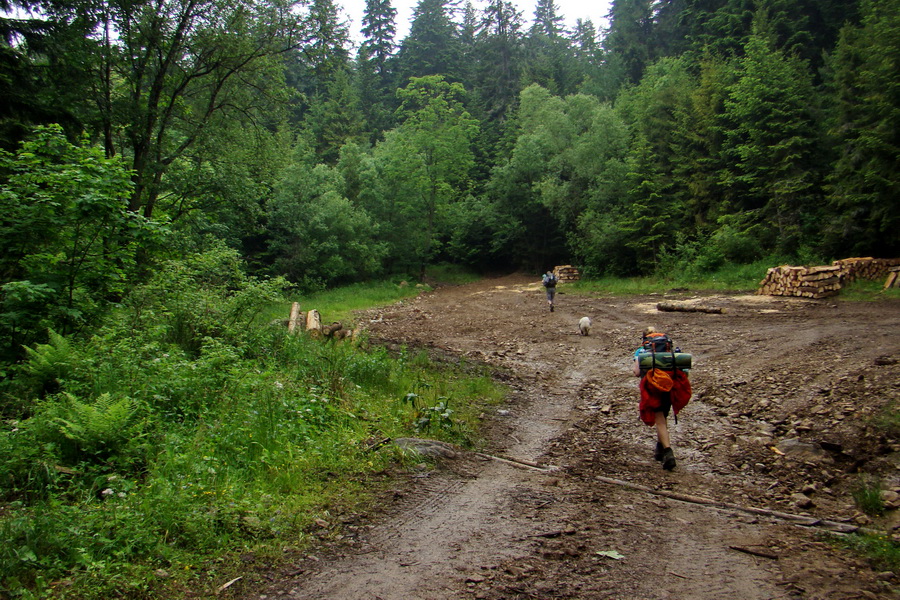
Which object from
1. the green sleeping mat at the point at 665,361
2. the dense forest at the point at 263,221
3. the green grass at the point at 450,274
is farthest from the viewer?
the green grass at the point at 450,274

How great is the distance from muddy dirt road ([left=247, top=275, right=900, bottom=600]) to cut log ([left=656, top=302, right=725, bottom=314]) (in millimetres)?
5517

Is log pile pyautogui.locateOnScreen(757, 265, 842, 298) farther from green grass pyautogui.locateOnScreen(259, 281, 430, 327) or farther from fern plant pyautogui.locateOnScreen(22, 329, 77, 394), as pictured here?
fern plant pyautogui.locateOnScreen(22, 329, 77, 394)

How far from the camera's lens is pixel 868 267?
60.1ft

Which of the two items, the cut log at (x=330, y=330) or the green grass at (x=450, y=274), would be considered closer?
the cut log at (x=330, y=330)

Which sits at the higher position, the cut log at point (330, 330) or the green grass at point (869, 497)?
the cut log at point (330, 330)

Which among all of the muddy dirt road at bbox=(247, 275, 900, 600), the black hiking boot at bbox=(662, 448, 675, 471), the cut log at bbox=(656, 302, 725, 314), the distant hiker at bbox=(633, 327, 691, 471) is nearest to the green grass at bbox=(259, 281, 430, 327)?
the cut log at bbox=(656, 302, 725, 314)

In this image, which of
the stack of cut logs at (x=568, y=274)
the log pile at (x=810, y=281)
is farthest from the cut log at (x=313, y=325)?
the stack of cut logs at (x=568, y=274)

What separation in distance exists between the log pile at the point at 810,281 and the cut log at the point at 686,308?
3345mm

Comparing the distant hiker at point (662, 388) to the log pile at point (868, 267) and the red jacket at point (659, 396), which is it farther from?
the log pile at point (868, 267)

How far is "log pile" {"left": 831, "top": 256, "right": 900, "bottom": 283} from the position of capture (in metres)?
18.1

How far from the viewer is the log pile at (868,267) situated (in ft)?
59.5

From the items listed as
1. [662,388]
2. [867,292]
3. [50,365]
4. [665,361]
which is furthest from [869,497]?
[867,292]

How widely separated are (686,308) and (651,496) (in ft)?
46.6

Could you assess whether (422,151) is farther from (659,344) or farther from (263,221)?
(659,344)
